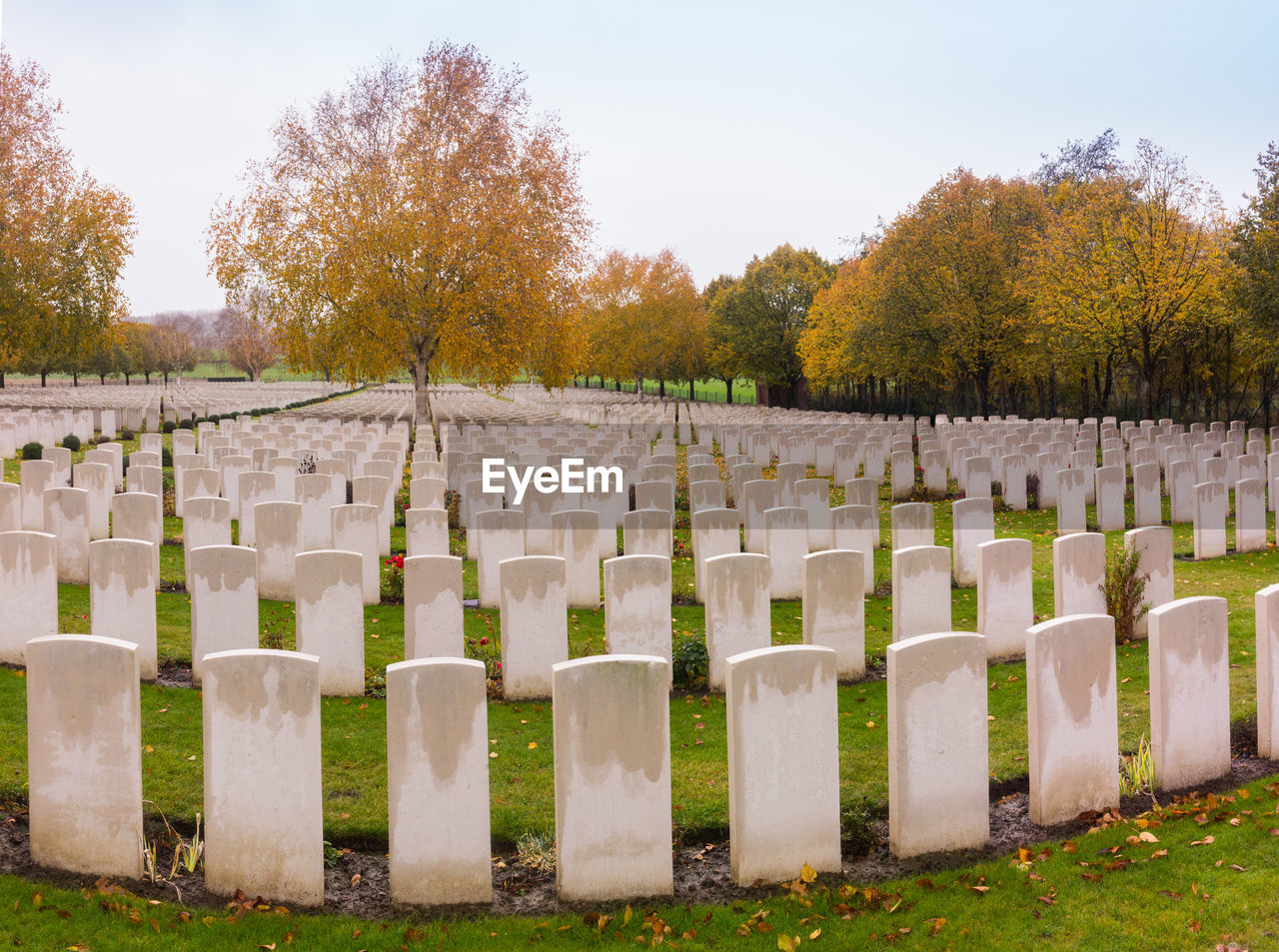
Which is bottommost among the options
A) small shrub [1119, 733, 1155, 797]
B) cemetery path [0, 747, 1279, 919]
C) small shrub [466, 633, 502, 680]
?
cemetery path [0, 747, 1279, 919]

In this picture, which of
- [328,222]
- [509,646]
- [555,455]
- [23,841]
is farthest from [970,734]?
[328,222]

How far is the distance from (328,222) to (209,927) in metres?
28.5

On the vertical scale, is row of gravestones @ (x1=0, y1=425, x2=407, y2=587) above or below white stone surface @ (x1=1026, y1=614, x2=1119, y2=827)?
above

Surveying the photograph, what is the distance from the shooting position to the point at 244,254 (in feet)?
101

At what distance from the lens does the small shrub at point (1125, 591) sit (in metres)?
7.91

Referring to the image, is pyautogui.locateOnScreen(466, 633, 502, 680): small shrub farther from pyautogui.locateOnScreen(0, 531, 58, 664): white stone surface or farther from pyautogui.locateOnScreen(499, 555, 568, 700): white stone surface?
pyautogui.locateOnScreen(0, 531, 58, 664): white stone surface

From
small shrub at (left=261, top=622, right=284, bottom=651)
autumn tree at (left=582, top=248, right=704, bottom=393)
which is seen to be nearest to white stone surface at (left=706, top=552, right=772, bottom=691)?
small shrub at (left=261, top=622, right=284, bottom=651)

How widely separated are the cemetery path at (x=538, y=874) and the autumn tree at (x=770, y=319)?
53.7m

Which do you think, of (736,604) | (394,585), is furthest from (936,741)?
(394,585)

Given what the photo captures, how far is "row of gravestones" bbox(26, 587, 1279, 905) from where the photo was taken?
4.12m

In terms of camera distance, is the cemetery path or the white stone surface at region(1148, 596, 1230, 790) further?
the white stone surface at region(1148, 596, 1230, 790)

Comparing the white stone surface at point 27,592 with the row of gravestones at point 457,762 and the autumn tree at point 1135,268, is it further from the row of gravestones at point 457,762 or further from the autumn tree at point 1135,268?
the autumn tree at point 1135,268

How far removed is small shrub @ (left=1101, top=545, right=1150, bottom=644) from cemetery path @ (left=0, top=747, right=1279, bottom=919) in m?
3.08
